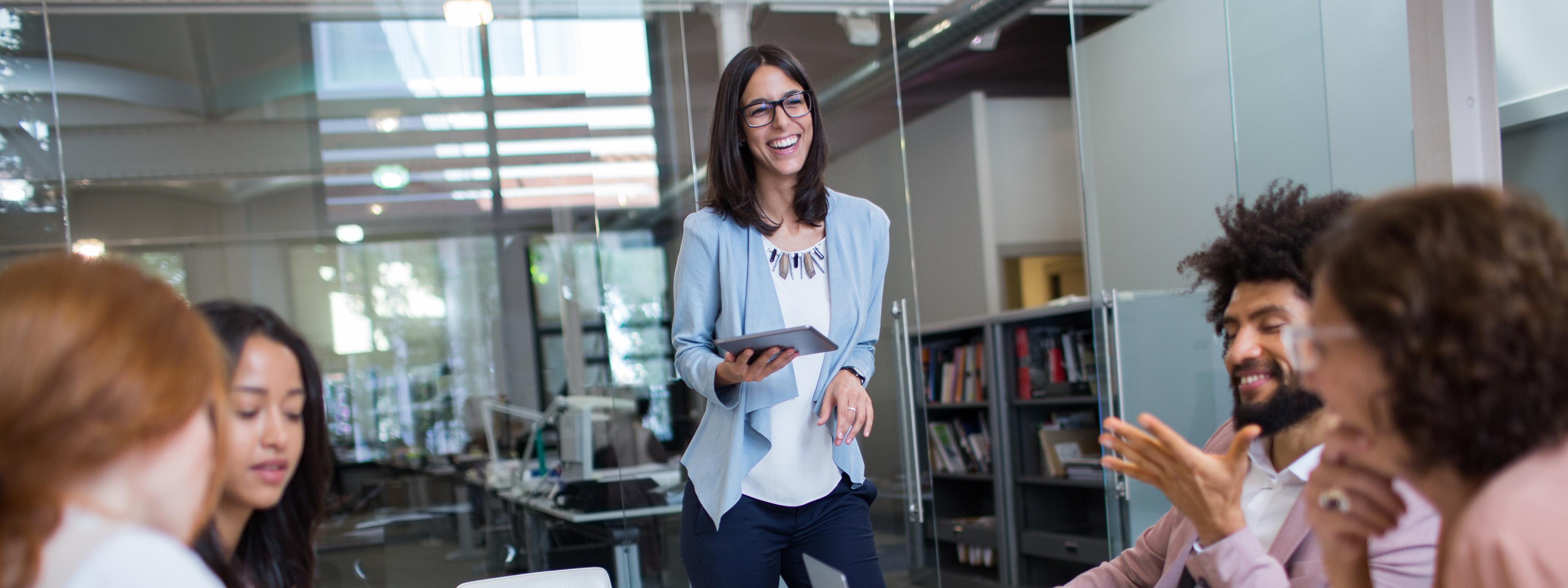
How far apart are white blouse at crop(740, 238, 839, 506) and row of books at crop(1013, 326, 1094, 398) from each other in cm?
312

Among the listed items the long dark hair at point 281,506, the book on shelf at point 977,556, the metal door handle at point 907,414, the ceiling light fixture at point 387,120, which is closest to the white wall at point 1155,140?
the metal door handle at point 907,414

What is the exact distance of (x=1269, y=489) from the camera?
1.53 meters

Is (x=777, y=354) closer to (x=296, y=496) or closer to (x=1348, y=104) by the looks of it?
(x=296, y=496)

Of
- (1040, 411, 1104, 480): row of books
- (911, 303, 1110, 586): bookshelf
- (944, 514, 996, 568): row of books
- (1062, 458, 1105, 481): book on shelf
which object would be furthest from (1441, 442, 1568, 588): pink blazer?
(944, 514, 996, 568): row of books

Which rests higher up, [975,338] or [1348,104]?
[1348,104]

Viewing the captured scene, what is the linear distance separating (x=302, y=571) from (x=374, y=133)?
16.7ft

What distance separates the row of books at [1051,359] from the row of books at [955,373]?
24 centimetres

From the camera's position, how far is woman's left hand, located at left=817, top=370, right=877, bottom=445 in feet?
5.81

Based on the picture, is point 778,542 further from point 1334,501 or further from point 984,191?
point 984,191

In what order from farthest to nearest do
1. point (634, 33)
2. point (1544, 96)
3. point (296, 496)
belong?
1. point (634, 33)
2. point (1544, 96)
3. point (296, 496)

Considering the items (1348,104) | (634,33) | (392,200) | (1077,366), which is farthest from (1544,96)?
(392,200)

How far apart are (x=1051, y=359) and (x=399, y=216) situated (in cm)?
397

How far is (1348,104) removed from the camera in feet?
10.2

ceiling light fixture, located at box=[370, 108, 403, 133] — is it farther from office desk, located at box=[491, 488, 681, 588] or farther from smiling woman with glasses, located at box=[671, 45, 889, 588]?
smiling woman with glasses, located at box=[671, 45, 889, 588]
